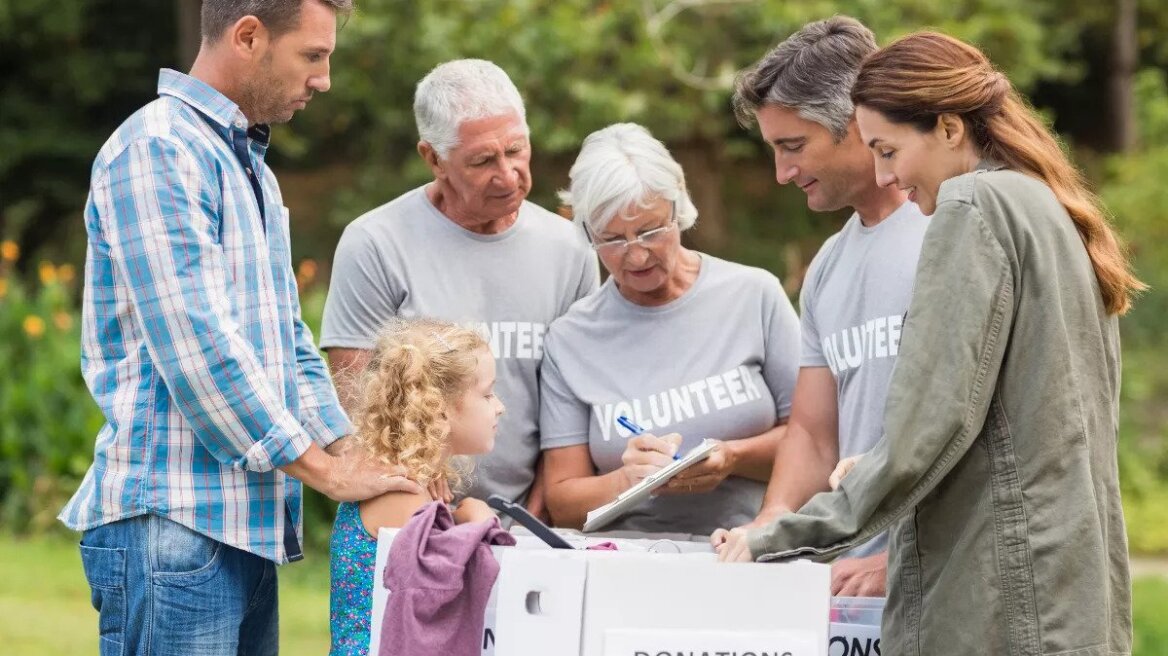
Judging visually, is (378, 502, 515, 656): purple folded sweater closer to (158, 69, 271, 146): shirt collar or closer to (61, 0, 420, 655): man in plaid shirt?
(61, 0, 420, 655): man in plaid shirt

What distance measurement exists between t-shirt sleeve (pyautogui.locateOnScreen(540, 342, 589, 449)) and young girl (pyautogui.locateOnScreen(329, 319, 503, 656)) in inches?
14.2

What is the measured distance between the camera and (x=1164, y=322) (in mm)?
12672

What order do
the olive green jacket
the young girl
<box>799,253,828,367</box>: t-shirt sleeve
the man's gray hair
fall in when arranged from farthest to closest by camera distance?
<box>799,253,828,367</box>: t-shirt sleeve → the man's gray hair → the young girl → the olive green jacket

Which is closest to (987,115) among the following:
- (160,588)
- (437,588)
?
(437,588)

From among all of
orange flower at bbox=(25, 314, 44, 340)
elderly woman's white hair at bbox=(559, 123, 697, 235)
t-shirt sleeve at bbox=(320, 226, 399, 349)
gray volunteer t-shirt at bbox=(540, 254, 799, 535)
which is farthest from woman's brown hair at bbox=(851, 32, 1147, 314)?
orange flower at bbox=(25, 314, 44, 340)

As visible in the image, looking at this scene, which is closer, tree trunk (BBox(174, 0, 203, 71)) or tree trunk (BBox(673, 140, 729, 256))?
tree trunk (BBox(174, 0, 203, 71))

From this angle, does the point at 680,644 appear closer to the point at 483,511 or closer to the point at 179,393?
the point at 483,511

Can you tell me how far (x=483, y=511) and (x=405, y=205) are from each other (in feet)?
2.98

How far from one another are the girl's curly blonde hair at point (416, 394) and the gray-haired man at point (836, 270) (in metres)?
0.69

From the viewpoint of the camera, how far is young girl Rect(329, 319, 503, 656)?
3105 millimetres

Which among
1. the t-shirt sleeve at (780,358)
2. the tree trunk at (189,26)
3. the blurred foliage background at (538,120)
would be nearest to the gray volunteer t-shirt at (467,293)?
the t-shirt sleeve at (780,358)

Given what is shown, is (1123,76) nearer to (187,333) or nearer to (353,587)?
(353,587)

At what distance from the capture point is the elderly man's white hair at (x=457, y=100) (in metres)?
3.67

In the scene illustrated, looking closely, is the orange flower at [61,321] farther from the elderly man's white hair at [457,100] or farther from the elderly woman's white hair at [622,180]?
the elderly woman's white hair at [622,180]
